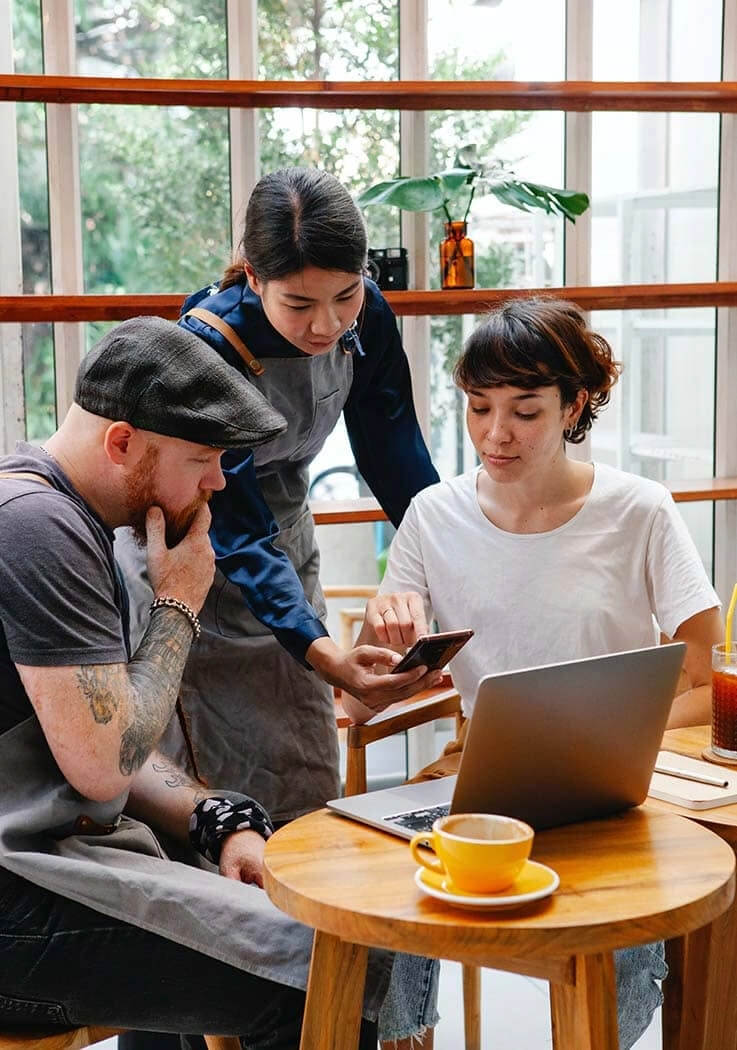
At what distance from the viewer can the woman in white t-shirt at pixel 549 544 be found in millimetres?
2135

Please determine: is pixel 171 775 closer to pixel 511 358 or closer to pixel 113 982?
pixel 113 982

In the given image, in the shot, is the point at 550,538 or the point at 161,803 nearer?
the point at 161,803

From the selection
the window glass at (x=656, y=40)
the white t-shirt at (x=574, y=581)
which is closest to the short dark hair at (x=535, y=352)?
the white t-shirt at (x=574, y=581)

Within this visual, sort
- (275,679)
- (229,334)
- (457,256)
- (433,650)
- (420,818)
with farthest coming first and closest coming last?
(457,256)
(275,679)
(229,334)
(433,650)
(420,818)

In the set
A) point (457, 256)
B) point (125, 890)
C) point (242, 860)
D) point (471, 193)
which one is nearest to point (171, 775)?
point (242, 860)

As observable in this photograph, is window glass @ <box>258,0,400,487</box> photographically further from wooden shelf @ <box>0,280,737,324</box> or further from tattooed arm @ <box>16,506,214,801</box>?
tattooed arm @ <box>16,506,214,801</box>

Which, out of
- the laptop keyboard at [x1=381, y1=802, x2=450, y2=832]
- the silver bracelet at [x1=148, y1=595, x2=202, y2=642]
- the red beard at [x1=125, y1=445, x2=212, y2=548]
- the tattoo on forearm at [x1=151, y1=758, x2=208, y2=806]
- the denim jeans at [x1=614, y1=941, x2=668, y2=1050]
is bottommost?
the denim jeans at [x1=614, y1=941, x2=668, y2=1050]

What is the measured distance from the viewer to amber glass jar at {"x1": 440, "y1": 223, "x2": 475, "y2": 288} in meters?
3.38

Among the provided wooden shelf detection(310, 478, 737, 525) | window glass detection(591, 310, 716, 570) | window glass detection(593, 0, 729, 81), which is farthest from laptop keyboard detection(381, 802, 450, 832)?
window glass detection(593, 0, 729, 81)

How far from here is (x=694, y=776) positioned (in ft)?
5.63

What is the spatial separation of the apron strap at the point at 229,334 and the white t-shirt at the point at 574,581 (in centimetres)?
45

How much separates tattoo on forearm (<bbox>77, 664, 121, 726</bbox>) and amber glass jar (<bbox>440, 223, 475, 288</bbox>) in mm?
2123

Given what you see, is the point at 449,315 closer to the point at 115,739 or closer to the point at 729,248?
the point at 729,248

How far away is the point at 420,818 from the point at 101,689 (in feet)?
1.25
